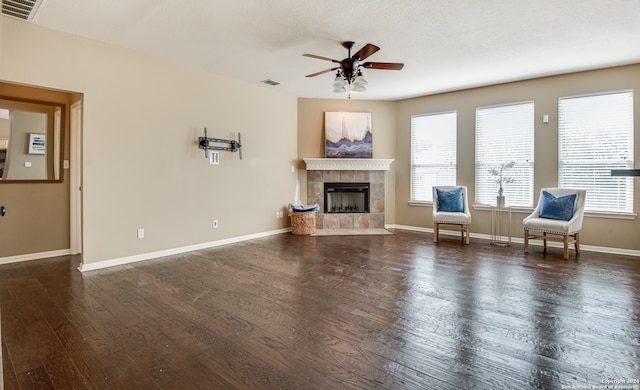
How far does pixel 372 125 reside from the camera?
268 inches

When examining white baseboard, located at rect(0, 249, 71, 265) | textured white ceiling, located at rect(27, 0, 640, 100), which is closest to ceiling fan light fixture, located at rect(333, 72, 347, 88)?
textured white ceiling, located at rect(27, 0, 640, 100)

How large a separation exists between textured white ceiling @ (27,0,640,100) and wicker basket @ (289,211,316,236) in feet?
8.27

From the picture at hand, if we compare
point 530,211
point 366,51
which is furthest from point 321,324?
point 530,211

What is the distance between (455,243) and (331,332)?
3792mm

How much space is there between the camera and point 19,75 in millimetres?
3344

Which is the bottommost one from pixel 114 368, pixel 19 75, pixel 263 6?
pixel 114 368

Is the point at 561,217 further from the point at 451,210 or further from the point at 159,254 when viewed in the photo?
the point at 159,254

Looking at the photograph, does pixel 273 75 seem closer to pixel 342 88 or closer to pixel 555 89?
pixel 342 88

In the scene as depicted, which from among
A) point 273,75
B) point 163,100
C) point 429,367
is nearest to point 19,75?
point 163,100

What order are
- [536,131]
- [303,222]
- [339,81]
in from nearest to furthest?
[339,81], [536,131], [303,222]

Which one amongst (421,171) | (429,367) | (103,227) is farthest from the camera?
(421,171)

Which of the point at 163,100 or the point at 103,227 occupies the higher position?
the point at 163,100

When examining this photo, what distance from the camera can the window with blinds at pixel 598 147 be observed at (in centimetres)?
467

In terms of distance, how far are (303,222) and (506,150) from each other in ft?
12.3
